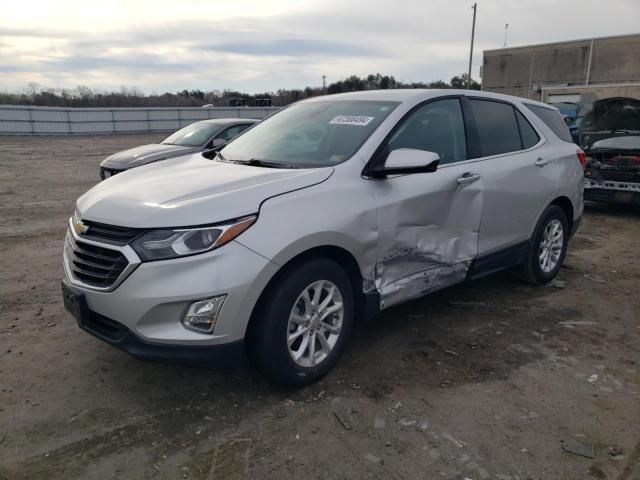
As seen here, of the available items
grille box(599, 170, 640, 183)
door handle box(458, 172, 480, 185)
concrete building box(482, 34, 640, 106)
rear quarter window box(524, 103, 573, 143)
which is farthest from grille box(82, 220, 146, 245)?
concrete building box(482, 34, 640, 106)

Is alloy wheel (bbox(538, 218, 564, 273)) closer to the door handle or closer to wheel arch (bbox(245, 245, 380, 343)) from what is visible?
the door handle

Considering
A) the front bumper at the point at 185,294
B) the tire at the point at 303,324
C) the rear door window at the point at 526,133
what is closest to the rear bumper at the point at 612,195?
the rear door window at the point at 526,133

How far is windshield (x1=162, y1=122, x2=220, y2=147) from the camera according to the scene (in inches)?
401

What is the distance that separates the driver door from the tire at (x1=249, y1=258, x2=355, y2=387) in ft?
1.23

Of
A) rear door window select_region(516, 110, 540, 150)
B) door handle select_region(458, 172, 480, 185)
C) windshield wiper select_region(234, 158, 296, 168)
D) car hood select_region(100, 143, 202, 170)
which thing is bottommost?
car hood select_region(100, 143, 202, 170)

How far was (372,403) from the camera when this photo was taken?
319 cm

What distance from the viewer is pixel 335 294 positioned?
3.37 m

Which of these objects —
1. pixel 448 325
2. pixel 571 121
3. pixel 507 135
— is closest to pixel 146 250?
pixel 448 325

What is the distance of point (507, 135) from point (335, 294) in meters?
2.44

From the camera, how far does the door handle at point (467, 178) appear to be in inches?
160

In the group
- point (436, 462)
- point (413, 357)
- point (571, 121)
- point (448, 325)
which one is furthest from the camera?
point (571, 121)

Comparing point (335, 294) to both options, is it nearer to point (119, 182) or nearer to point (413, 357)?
point (413, 357)

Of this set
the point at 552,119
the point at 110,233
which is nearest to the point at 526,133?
the point at 552,119

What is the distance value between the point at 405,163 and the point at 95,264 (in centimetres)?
197
